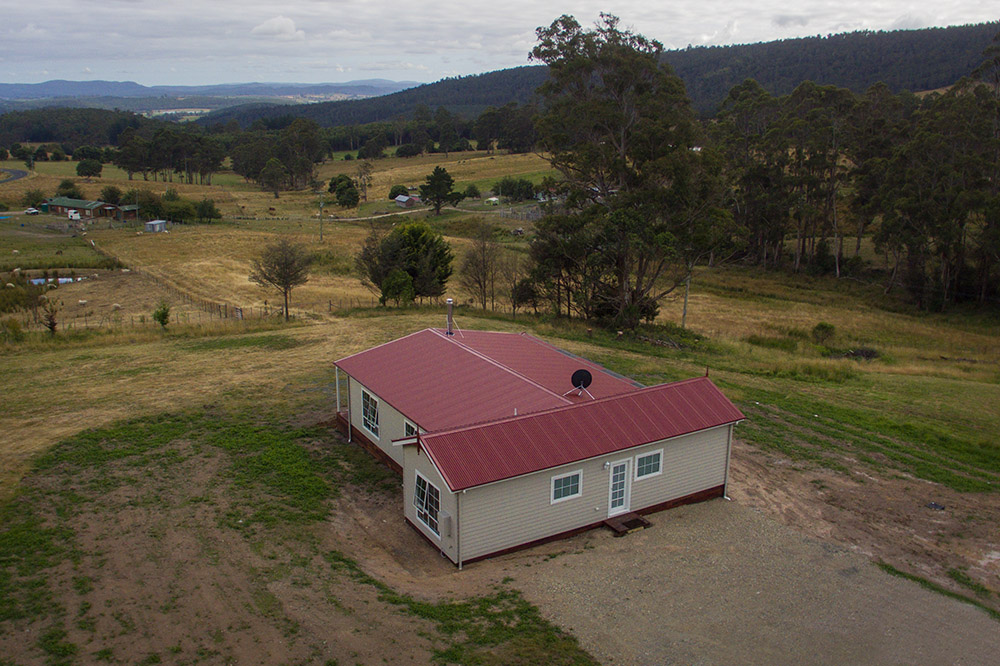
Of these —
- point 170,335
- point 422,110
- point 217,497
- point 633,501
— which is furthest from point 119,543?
point 422,110

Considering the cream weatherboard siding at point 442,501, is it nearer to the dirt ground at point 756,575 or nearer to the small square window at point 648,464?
the dirt ground at point 756,575

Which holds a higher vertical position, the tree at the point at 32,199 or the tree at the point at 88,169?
the tree at the point at 88,169

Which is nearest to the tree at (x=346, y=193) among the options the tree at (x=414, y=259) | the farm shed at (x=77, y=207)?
the farm shed at (x=77, y=207)

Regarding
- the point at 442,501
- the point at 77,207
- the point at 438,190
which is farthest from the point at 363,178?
the point at 442,501

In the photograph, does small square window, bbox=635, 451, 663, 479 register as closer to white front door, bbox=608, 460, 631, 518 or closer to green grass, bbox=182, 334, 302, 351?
white front door, bbox=608, 460, 631, 518

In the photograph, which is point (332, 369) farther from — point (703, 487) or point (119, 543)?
point (703, 487)
